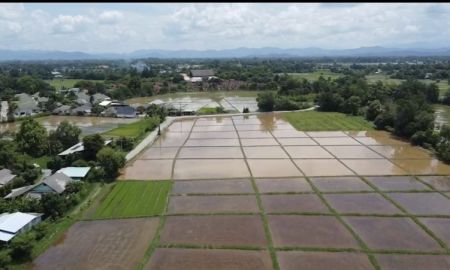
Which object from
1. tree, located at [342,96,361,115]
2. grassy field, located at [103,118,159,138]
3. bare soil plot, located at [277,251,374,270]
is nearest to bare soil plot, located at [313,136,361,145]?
tree, located at [342,96,361,115]

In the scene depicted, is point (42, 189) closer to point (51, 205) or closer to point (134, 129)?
point (51, 205)

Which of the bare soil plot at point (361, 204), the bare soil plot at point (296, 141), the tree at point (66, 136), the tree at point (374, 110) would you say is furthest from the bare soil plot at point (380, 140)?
the tree at point (66, 136)

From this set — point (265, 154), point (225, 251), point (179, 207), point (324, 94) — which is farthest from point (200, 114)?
point (225, 251)

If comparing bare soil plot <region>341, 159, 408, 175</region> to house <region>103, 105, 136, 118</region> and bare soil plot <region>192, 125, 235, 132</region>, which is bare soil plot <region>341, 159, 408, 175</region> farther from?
house <region>103, 105, 136, 118</region>

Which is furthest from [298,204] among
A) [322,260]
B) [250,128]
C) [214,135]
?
[250,128]

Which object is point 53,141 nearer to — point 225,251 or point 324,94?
point 225,251

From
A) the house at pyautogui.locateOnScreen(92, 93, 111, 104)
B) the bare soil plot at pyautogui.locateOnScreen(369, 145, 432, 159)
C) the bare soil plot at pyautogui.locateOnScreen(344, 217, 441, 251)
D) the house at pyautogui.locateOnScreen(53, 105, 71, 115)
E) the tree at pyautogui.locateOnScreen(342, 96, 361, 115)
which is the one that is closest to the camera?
the bare soil plot at pyautogui.locateOnScreen(344, 217, 441, 251)
